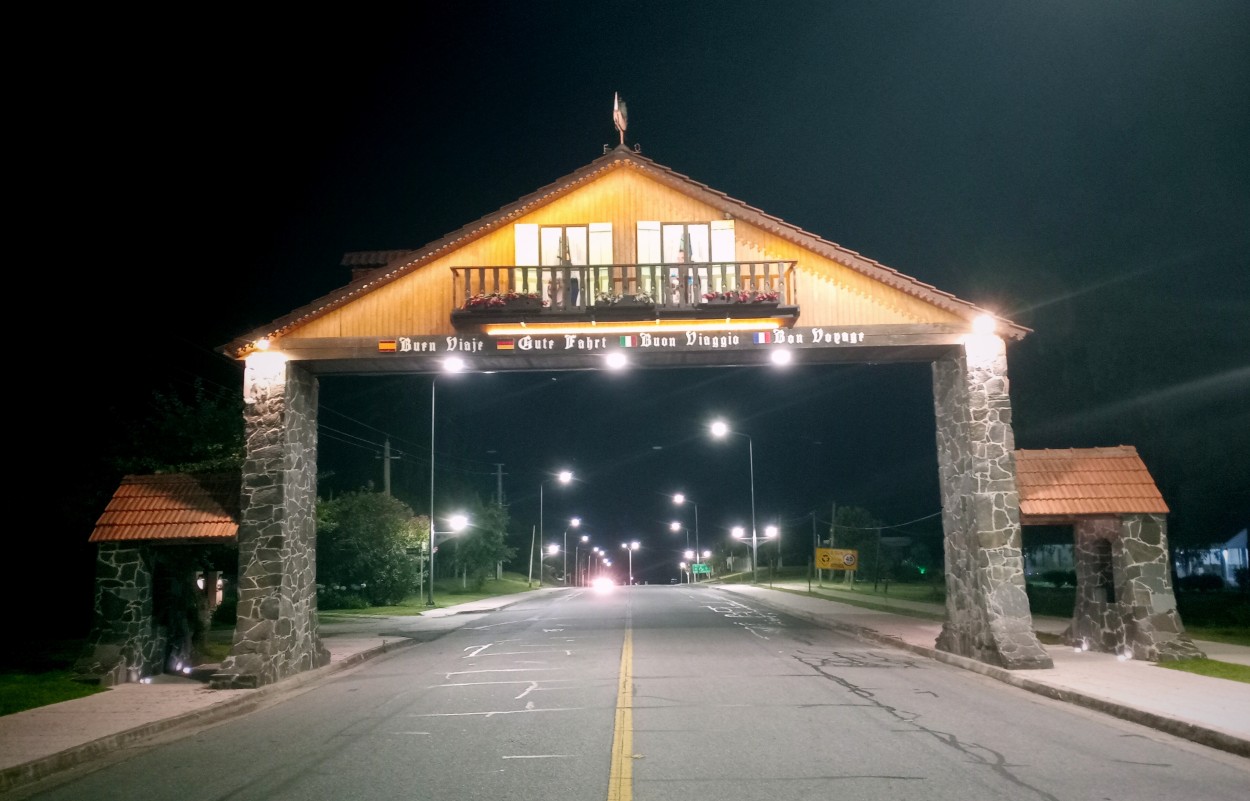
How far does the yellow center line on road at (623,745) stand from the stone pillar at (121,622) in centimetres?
821

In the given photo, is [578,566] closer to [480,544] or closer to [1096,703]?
[480,544]

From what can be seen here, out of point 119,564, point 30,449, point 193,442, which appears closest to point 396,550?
point 30,449

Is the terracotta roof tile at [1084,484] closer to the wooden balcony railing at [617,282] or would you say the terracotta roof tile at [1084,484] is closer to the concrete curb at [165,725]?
the wooden balcony railing at [617,282]

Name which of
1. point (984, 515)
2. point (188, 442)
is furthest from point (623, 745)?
point (188, 442)

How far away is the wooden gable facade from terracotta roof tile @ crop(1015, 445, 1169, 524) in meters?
2.58

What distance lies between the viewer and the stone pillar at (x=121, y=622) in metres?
16.2

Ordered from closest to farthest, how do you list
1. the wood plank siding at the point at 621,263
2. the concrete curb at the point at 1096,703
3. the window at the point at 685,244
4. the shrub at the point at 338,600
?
1. the concrete curb at the point at 1096,703
2. the wood plank siding at the point at 621,263
3. the window at the point at 685,244
4. the shrub at the point at 338,600

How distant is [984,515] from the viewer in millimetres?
16578

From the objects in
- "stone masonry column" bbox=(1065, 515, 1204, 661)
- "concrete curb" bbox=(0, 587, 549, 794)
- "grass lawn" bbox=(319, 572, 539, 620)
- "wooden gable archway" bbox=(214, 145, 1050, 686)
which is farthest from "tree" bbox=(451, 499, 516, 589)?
"stone masonry column" bbox=(1065, 515, 1204, 661)

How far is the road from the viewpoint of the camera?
315 inches

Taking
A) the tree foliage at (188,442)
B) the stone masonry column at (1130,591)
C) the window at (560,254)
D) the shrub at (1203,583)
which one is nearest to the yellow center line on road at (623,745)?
the window at (560,254)

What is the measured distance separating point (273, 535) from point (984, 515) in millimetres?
12002

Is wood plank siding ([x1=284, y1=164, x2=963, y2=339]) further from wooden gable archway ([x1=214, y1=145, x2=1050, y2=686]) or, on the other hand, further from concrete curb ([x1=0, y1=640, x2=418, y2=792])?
concrete curb ([x1=0, y1=640, x2=418, y2=792])

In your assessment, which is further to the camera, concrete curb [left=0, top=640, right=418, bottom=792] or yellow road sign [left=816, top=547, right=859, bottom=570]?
yellow road sign [left=816, top=547, right=859, bottom=570]
